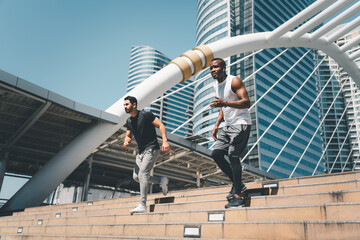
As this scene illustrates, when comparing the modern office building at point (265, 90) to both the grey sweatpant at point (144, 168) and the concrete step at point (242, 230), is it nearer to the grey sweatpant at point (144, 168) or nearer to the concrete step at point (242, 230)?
the grey sweatpant at point (144, 168)

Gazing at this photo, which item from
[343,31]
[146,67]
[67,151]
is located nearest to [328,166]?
[146,67]

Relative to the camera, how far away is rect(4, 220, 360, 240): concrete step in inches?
82.8

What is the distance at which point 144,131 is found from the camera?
4.48 m

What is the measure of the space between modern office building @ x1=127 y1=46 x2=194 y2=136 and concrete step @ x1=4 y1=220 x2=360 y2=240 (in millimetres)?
127854

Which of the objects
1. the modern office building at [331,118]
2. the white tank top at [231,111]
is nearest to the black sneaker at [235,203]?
the white tank top at [231,111]

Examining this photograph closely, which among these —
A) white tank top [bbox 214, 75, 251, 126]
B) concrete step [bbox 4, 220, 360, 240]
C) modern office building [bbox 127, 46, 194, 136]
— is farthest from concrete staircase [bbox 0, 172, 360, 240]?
modern office building [bbox 127, 46, 194, 136]

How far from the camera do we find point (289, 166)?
2958 inches

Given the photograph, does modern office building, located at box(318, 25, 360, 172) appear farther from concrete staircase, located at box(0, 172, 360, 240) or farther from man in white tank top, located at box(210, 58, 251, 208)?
man in white tank top, located at box(210, 58, 251, 208)

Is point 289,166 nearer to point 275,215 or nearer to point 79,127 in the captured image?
point 79,127

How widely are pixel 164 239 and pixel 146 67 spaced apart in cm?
13881

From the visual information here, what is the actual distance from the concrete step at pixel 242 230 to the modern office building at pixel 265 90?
2590 inches

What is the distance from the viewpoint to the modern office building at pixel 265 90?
7153cm

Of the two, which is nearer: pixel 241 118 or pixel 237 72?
pixel 241 118

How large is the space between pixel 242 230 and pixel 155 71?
13817 cm
